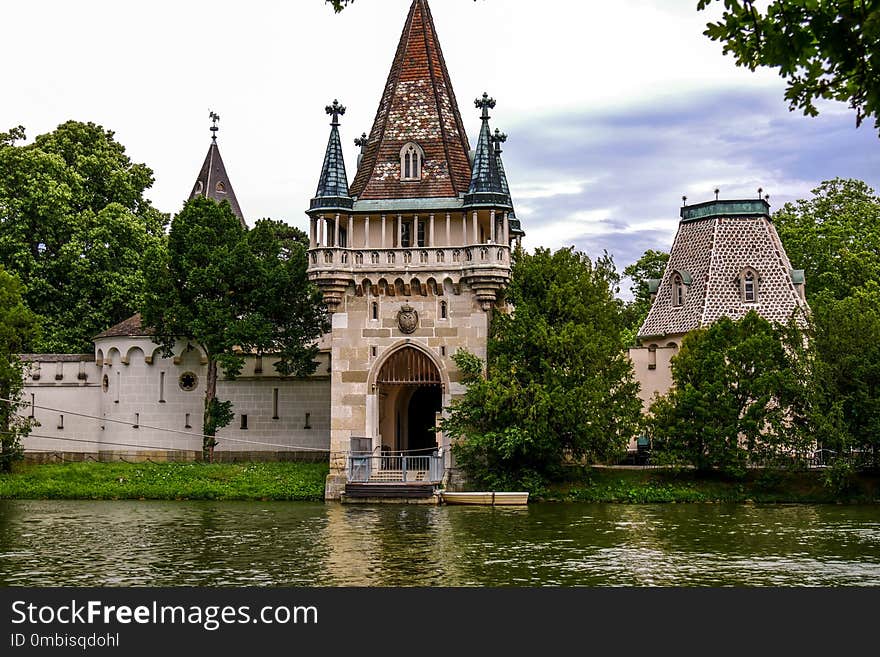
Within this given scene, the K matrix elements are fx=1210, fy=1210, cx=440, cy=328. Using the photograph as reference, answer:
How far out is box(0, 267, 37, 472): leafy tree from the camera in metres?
44.9

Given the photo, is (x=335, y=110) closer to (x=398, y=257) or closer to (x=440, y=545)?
(x=398, y=257)

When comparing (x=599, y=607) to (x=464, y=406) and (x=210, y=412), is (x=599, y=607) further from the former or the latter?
(x=210, y=412)

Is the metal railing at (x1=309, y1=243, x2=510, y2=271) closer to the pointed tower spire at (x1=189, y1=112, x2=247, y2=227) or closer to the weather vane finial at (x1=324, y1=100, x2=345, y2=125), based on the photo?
the weather vane finial at (x1=324, y1=100, x2=345, y2=125)

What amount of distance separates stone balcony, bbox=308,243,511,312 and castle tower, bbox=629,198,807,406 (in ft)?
39.7

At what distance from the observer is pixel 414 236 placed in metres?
43.7

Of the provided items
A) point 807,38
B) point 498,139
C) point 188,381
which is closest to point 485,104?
point 498,139

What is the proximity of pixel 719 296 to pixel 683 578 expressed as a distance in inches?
1272

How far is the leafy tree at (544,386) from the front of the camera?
40.0 m

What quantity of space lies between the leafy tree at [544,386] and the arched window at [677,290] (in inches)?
465

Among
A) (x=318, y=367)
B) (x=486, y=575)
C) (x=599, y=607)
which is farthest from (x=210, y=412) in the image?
(x=599, y=607)

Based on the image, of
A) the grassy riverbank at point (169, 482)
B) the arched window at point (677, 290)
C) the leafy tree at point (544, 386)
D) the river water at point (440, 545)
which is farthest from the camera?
the arched window at point (677, 290)

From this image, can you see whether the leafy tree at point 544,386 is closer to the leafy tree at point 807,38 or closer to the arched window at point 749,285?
the arched window at point 749,285

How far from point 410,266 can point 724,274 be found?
55.4ft

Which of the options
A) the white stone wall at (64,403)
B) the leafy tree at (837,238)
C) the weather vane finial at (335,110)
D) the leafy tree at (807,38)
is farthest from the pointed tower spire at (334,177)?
the leafy tree at (807,38)
